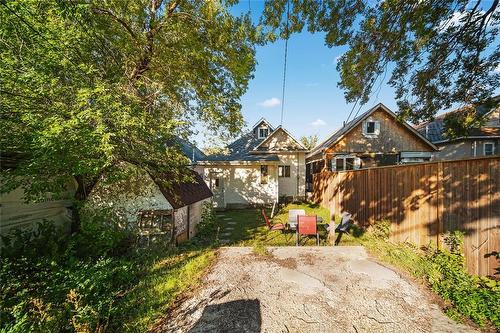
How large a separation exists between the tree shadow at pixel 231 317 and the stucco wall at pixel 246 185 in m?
12.1

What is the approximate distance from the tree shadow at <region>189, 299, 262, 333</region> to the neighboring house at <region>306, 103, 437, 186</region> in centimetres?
1301

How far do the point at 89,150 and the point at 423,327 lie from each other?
22.4 feet

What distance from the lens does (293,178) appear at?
1753 centimetres

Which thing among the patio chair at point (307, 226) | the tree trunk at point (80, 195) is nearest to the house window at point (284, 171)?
the patio chair at point (307, 226)

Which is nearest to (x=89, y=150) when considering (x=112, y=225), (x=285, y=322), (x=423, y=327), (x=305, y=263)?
(x=112, y=225)

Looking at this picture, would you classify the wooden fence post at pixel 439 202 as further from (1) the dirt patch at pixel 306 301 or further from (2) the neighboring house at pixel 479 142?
(2) the neighboring house at pixel 479 142

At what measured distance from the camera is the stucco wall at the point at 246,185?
53.4ft

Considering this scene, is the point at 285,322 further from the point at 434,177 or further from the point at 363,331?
the point at 434,177

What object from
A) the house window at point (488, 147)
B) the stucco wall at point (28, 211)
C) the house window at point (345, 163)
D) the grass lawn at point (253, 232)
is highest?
the house window at point (488, 147)

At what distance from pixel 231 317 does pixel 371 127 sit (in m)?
16.2

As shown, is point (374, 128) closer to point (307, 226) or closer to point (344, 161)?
point (344, 161)

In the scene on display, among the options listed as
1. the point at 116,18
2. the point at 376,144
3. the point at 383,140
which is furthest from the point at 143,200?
the point at 383,140

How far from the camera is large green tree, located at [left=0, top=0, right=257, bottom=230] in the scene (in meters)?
4.20

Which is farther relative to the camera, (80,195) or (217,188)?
(217,188)
